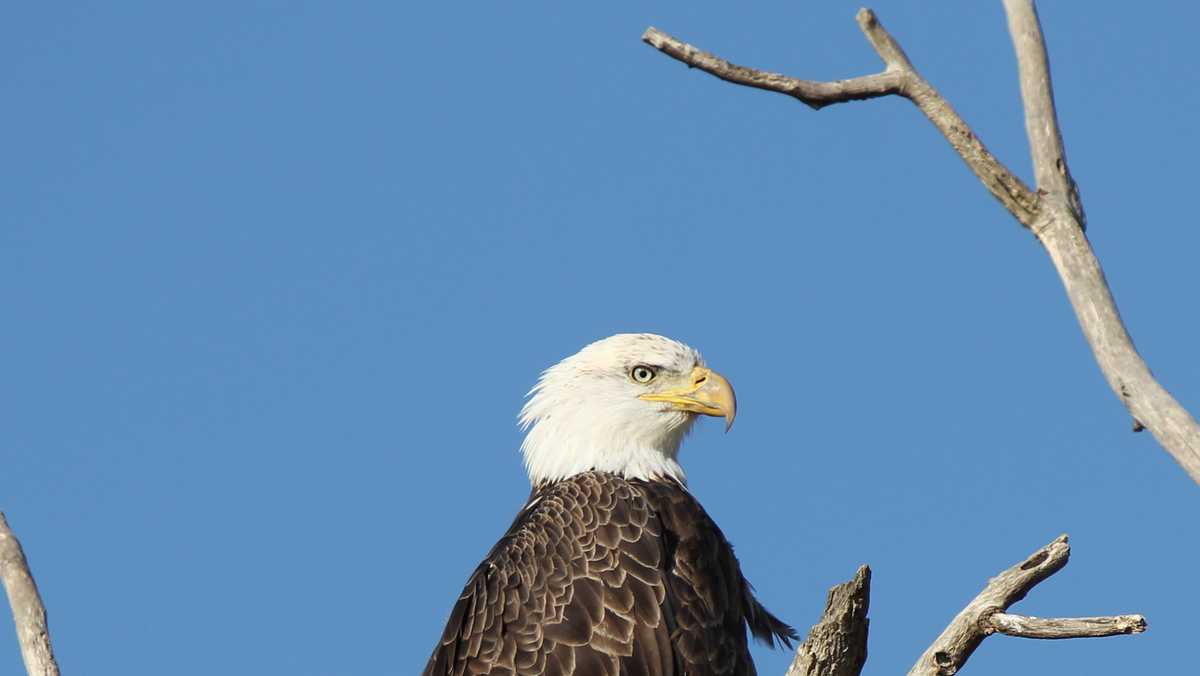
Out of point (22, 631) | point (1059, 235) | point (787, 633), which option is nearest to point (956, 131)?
point (1059, 235)

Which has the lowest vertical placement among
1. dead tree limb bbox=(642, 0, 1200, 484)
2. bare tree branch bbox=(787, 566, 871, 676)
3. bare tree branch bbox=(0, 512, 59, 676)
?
bare tree branch bbox=(0, 512, 59, 676)

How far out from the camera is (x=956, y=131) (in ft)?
19.6

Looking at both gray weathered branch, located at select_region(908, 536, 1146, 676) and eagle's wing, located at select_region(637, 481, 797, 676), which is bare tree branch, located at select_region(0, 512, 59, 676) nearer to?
eagle's wing, located at select_region(637, 481, 797, 676)

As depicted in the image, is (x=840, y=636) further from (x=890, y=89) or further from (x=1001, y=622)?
(x=890, y=89)

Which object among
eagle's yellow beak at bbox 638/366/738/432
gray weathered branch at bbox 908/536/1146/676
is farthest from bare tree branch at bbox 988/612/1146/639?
eagle's yellow beak at bbox 638/366/738/432

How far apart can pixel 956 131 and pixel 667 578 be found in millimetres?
2232

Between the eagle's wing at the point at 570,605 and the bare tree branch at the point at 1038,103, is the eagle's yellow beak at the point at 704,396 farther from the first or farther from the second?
the bare tree branch at the point at 1038,103

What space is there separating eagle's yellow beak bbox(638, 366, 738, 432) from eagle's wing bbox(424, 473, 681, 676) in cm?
75

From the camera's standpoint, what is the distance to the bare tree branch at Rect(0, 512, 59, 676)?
202 inches

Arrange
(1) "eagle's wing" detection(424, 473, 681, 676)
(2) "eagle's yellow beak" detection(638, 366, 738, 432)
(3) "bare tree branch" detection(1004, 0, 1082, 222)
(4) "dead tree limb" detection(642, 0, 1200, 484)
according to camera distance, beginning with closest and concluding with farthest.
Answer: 1. (4) "dead tree limb" detection(642, 0, 1200, 484)
2. (3) "bare tree branch" detection(1004, 0, 1082, 222)
3. (1) "eagle's wing" detection(424, 473, 681, 676)
4. (2) "eagle's yellow beak" detection(638, 366, 738, 432)

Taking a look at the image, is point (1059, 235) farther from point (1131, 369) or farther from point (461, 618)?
point (461, 618)

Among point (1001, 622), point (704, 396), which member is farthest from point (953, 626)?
point (704, 396)

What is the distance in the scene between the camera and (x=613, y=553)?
21.8 feet

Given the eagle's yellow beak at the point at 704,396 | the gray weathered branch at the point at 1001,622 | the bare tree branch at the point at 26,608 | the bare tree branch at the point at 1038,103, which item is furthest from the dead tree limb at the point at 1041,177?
the bare tree branch at the point at 26,608
